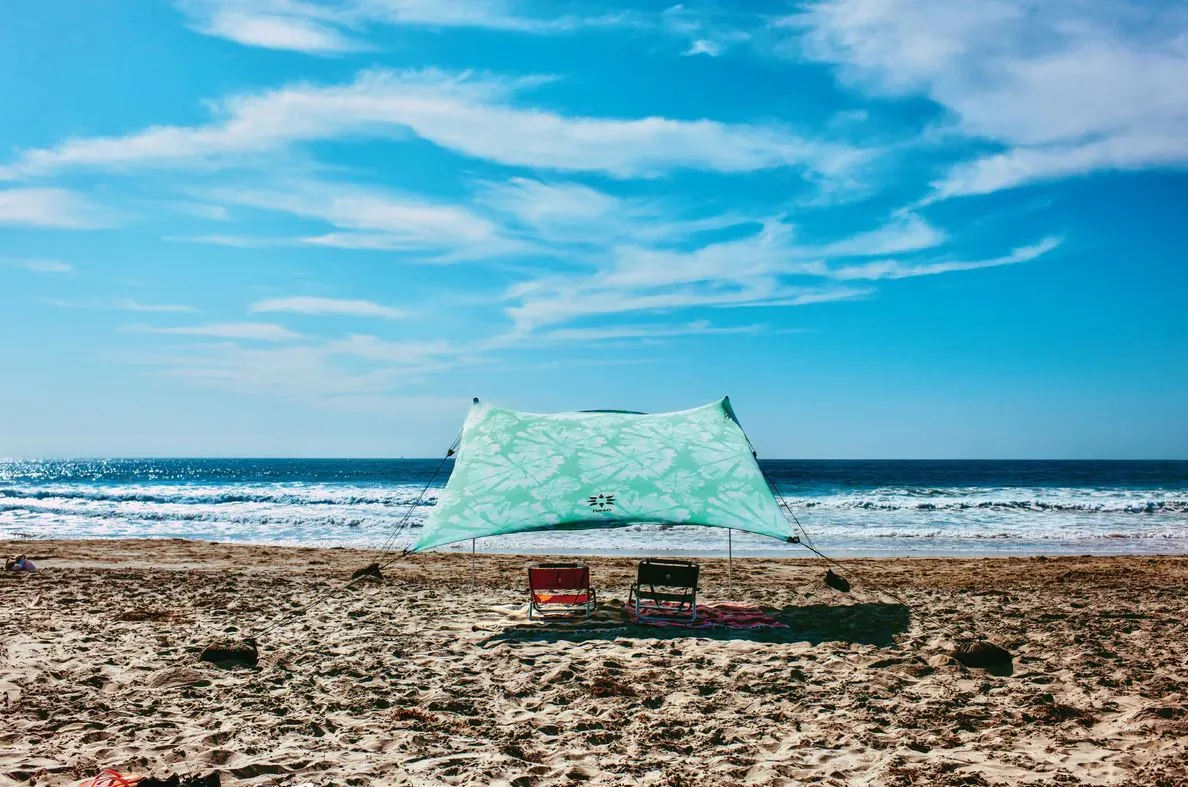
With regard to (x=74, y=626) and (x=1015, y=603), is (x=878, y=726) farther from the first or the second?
(x=74, y=626)

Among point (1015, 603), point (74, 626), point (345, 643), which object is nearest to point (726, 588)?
point (1015, 603)

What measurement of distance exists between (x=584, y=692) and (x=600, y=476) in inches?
141

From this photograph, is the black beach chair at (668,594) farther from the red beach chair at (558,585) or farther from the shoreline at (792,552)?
the shoreline at (792,552)

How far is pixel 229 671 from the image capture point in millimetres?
6684

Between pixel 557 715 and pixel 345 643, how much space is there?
296cm

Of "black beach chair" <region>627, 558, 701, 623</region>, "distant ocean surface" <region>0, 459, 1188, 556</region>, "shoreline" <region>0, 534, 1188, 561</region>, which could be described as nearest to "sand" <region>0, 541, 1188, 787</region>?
"black beach chair" <region>627, 558, 701, 623</region>

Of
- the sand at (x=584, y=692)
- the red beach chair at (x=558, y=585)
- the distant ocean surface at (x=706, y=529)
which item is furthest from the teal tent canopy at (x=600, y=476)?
the distant ocean surface at (x=706, y=529)

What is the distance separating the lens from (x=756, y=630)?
845 cm

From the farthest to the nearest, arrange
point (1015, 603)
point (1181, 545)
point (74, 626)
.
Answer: point (1181, 545), point (1015, 603), point (74, 626)

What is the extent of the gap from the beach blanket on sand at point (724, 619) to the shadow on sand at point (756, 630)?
8 centimetres

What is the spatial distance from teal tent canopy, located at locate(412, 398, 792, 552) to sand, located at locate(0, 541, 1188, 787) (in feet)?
3.74

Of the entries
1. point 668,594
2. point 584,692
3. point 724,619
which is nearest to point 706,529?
point 668,594

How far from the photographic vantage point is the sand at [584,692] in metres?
4.84

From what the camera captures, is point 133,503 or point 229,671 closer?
point 229,671
